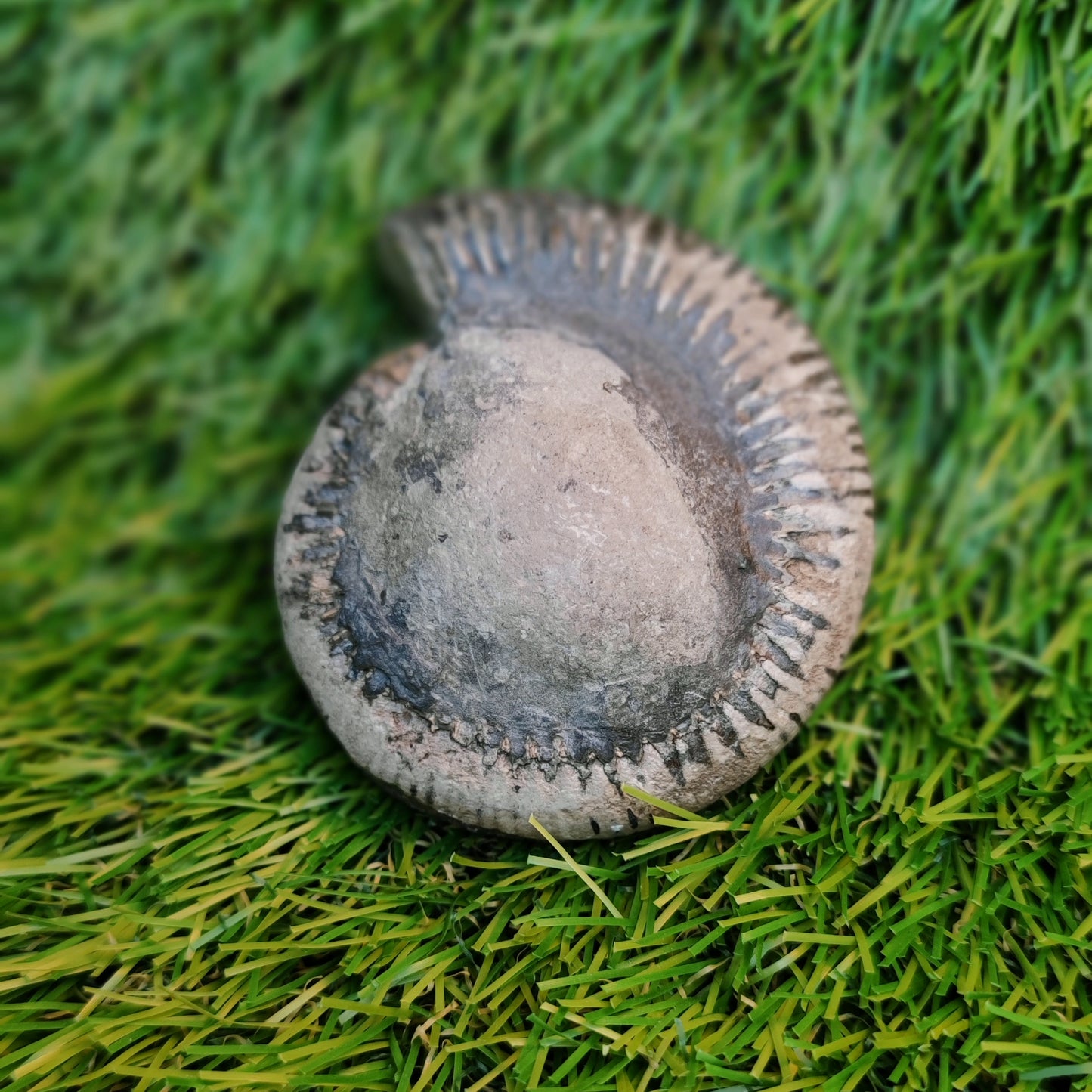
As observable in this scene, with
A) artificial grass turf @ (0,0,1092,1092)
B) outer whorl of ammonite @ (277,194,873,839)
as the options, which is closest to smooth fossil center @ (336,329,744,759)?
outer whorl of ammonite @ (277,194,873,839)

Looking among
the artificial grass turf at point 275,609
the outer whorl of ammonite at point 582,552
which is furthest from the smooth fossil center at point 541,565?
the artificial grass turf at point 275,609

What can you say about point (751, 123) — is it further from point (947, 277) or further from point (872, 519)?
point (872, 519)

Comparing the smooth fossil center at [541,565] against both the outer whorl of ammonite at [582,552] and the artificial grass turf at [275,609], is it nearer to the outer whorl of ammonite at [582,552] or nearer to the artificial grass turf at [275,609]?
the outer whorl of ammonite at [582,552]

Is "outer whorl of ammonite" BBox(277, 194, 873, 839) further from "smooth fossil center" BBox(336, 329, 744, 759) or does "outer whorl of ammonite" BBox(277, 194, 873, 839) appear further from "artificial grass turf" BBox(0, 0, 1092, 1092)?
"artificial grass turf" BBox(0, 0, 1092, 1092)

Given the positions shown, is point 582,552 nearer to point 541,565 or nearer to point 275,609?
point 541,565

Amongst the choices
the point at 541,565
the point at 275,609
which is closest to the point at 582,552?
the point at 541,565
